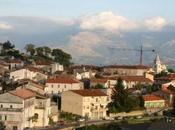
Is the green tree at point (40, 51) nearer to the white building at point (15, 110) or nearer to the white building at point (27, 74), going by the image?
the white building at point (27, 74)

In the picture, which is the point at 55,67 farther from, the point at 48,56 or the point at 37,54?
the point at 37,54

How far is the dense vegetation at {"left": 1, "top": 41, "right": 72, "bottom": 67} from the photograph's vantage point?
115 m

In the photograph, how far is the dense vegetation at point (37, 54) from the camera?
11525cm

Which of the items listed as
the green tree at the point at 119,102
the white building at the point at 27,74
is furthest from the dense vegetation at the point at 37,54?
the green tree at the point at 119,102

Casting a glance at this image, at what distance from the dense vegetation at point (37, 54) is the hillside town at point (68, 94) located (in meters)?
0.25

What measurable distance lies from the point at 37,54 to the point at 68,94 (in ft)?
146

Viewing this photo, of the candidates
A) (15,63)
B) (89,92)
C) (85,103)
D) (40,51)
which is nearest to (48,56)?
(40,51)

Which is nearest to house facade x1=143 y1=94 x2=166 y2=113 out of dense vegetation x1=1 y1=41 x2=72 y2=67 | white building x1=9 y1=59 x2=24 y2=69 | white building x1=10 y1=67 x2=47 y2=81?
white building x1=10 y1=67 x2=47 y2=81

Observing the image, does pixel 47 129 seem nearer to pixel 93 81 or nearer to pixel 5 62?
pixel 93 81

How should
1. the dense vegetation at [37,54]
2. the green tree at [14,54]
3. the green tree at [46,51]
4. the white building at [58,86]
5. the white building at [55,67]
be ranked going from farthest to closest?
the green tree at [46,51] < the dense vegetation at [37,54] < the green tree at [14,54] < the white building at [55,67] < the white building at [58,86]

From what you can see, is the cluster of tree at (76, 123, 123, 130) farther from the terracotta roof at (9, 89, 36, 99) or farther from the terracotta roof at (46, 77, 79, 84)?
the terracotta roof at (46, 77, 79, 84)

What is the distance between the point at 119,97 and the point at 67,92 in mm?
7611

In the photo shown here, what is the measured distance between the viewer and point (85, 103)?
77.9m

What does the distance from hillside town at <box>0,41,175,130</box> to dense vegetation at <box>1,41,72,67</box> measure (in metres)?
0.25
